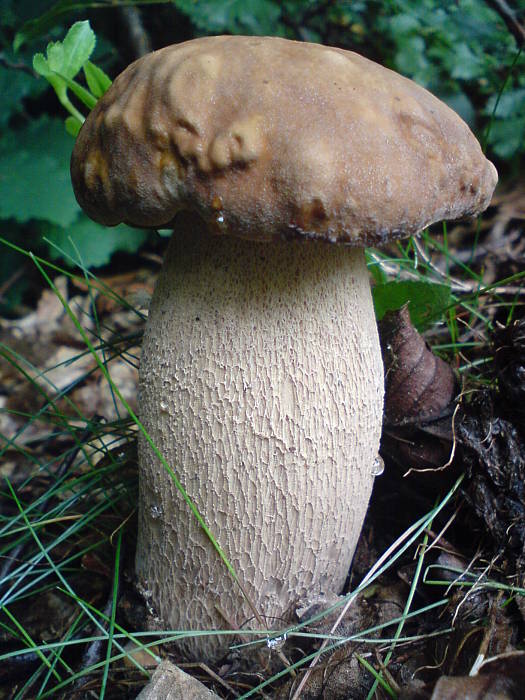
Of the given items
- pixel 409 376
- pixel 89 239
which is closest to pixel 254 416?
pixel 409 376

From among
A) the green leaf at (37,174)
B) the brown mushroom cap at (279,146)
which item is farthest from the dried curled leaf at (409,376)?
the green leaf at (37,174)

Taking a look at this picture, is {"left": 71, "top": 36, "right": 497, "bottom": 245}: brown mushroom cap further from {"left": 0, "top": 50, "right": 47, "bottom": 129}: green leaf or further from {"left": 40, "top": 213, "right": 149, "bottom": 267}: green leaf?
{"left": 0, "top": 50, "right": 47, "bottom": 129}: green leaf

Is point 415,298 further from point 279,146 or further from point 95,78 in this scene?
point 95,78

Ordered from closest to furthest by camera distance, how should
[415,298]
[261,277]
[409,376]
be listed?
1. [261,277]
2. [409,376]
3. [415,298]

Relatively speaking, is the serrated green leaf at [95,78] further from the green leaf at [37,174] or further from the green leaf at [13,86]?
the green leaf at [13,86]

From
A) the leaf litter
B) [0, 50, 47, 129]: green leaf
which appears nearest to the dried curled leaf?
the leaf litter
